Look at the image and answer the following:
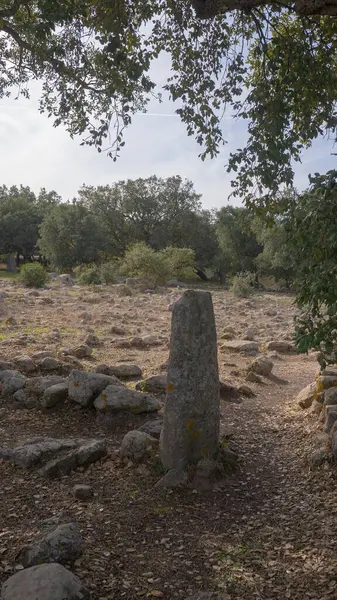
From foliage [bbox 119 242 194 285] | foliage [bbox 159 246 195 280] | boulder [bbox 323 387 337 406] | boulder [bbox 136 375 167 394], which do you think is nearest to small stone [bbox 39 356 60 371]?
boulder [bbox 136 375 167 394]

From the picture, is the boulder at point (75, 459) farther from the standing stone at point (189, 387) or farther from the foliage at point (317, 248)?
the foliage at point (317, 248)

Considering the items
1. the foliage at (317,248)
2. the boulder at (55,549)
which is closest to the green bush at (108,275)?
the boulder at (55,549)

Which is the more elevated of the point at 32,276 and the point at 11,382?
the point at 32,276

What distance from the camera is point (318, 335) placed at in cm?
400

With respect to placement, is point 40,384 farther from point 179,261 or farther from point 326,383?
point 179,261

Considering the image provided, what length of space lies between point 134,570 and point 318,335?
7.24 ft

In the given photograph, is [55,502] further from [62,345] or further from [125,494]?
[62,345]

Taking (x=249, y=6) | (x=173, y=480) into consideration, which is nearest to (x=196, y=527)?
(x=173, y=480)

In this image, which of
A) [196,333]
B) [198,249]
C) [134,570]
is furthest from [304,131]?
[198,249]

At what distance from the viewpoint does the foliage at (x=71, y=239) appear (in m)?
40.2

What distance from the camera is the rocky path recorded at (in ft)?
12.9

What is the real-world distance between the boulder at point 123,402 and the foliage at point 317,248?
359 centimetres

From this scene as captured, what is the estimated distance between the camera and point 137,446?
19.7 feet

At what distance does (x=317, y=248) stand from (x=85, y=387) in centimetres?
458
